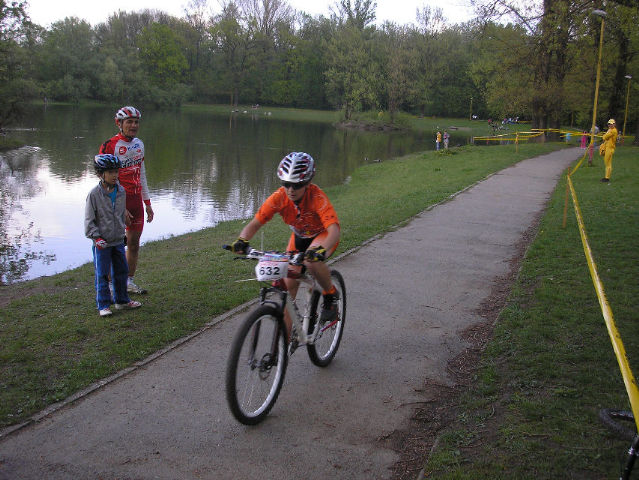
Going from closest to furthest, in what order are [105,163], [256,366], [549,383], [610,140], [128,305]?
[256,366], [549,383], [105,163], [128,305], [610,140]

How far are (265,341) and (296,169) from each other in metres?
1.26

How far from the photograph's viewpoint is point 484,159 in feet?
96.3

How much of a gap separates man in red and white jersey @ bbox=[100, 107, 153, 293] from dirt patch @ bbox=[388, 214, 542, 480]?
3.95 metres

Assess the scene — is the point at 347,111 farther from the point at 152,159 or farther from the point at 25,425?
the point at 25,425

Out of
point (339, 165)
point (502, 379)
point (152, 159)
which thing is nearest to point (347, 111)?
point (339, 165)

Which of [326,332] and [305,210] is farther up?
[305,210]

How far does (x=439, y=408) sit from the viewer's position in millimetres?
4562

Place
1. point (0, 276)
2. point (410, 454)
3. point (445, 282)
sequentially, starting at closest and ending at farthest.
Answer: point (410, 454) < point (445, 282) < point (0, 276)

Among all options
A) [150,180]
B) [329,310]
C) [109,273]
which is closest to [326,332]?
[329,310]

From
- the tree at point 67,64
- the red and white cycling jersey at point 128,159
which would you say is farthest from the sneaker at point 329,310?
the tree at point 67,64

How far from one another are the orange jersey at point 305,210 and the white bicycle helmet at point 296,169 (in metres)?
0.24

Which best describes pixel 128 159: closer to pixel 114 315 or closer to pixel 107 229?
pixel 107 229

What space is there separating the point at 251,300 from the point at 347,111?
3058 inches

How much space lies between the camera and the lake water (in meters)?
13.5
